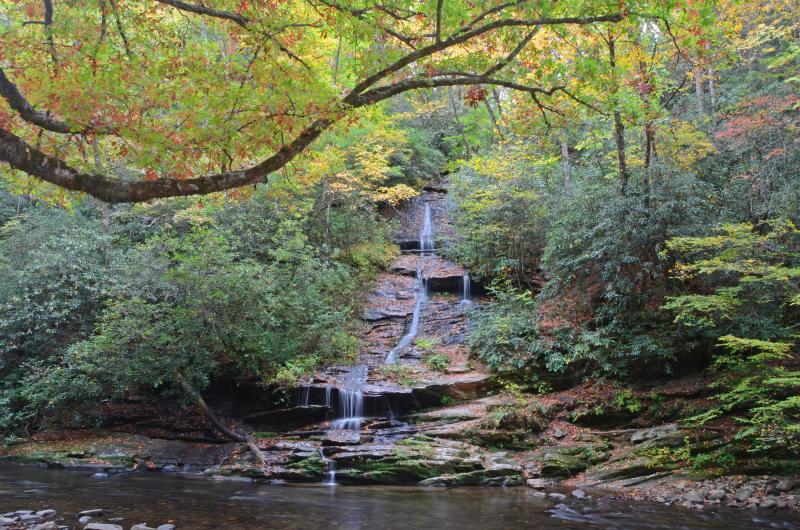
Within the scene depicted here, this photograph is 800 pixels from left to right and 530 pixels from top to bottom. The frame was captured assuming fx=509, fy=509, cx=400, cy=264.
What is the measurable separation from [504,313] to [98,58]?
37.0 feet

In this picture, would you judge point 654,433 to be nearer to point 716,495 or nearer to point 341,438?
point 716,495

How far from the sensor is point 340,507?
25.8ft

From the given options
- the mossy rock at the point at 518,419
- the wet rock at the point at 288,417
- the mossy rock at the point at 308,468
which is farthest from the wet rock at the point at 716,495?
the wet rock at the point at 288,417

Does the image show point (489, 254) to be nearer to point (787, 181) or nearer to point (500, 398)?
point (500, 398)

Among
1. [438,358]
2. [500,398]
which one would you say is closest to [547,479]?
[500,398]

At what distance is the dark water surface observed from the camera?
6.93 metres

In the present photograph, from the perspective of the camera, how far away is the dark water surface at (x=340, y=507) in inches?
273

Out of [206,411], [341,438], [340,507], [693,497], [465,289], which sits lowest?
[340,507]

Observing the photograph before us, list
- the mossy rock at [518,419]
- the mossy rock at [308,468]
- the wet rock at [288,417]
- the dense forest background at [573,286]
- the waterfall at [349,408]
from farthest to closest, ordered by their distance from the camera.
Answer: the wet rock at [288,417] < the waterfall at [349,408] < the mossy rock at [518,419] < the mossy rock at [308,468] < the dense forest background at [573,286]

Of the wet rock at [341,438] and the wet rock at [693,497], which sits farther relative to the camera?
the wet rock at [341,438]

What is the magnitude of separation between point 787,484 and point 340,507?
6914mm

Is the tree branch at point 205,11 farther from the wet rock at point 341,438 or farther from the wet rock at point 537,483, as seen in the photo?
the wet rock at point 537,483

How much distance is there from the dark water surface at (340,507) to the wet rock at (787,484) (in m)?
0.75

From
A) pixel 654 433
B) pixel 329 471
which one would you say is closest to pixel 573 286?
pixel 654 433
